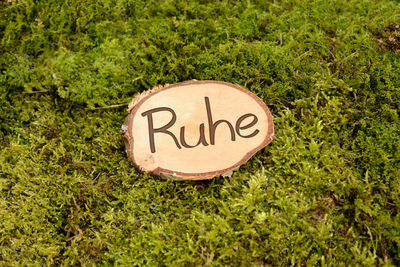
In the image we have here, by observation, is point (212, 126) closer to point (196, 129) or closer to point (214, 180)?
point (196, 129)

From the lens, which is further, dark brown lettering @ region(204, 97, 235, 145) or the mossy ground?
dark brown lettering @ region(204, 97, 235, 145)

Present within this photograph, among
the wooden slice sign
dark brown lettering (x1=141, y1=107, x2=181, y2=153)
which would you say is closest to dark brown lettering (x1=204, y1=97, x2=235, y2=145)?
the wooden slice sign

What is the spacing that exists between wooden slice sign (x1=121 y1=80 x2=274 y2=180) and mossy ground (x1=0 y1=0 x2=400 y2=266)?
19 centimetres

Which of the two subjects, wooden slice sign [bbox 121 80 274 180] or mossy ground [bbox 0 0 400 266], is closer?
mossy ground [bbox 0 0 400 266]

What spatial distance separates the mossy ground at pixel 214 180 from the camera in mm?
2330

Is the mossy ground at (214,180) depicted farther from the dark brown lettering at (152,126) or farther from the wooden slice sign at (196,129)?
the dark brown lettering at (152,126)

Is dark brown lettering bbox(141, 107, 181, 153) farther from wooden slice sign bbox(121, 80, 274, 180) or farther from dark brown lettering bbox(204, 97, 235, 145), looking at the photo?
dark brown lettering bbox(204, 97, 235, 145)

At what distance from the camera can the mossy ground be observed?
233 cm

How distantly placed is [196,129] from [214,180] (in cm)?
45

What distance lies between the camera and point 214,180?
2.65 metres

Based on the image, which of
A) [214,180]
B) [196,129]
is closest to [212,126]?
[196,129]

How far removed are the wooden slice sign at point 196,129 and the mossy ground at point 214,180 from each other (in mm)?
186

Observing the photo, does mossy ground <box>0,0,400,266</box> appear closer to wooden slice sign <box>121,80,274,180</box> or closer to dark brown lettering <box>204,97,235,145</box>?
wooden slice sign <box>121,80,274,180</box>

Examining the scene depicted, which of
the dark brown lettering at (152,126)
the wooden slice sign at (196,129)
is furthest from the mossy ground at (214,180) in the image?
the dark brown lettering at (152,126)
